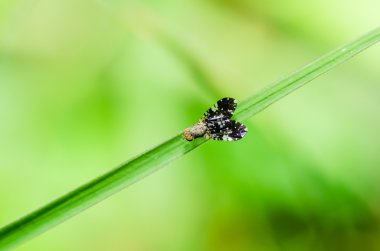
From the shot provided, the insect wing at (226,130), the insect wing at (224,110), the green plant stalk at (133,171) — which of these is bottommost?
the green plant stalk at (133,171)

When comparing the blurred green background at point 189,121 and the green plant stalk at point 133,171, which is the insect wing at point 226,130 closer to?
the green plant stalk at point 133,171

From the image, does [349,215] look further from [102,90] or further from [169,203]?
[102,90]

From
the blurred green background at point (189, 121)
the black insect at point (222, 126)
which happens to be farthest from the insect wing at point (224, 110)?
the blurred green background at point (189, 121)

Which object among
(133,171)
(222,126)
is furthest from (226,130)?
(133,171)

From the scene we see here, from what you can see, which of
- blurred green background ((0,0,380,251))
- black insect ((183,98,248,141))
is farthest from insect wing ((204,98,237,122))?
blurred green background ((0,0,380,251))

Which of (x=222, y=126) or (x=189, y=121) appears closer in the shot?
(x=222, y=126)

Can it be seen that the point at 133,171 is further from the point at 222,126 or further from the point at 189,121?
the point at 189,121

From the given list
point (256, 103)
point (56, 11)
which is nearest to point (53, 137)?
point (56, 11)
